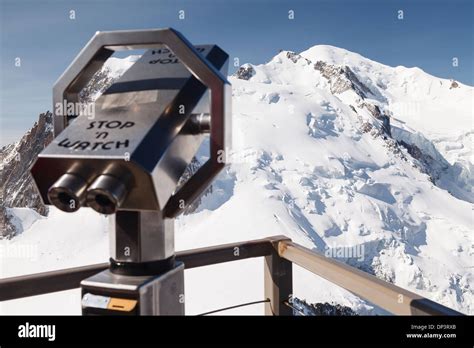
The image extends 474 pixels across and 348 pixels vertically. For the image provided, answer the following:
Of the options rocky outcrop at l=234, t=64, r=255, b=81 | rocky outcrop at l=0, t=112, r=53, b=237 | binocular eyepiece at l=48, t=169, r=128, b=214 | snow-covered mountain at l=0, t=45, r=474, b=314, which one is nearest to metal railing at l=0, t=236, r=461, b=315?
binocular eyepiece at l=48, t=169, r=128, b=214

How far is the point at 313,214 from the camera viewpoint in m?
18.2

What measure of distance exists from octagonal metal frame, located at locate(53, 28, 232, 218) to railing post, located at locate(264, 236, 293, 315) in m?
0.96

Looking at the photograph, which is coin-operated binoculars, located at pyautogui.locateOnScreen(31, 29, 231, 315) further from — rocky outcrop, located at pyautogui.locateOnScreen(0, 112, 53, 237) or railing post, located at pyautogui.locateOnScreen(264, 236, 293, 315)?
rocky outcrop, located at pyautogui.locateOnScreen(0, 112, 53, 237)

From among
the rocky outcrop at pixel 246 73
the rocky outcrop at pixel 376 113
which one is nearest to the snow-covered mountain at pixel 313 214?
the rocky outcrop at pixel 376 113

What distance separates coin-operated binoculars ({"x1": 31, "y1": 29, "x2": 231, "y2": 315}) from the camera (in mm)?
654

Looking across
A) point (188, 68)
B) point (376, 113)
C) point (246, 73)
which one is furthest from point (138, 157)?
point (376, 113)

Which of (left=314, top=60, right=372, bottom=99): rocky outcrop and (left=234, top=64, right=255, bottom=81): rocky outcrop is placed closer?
(left=234, top=64, right=255, bottom=81): rocky outcrop

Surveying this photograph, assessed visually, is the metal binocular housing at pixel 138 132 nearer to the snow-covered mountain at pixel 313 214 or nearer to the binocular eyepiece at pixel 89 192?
the binocular eyepiece at pixel 89 192

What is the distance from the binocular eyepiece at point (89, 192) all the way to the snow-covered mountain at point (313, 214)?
8924 mm

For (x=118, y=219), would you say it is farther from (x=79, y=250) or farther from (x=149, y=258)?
(x=79, y=250)

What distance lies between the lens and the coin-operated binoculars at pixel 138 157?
→ 654mm
